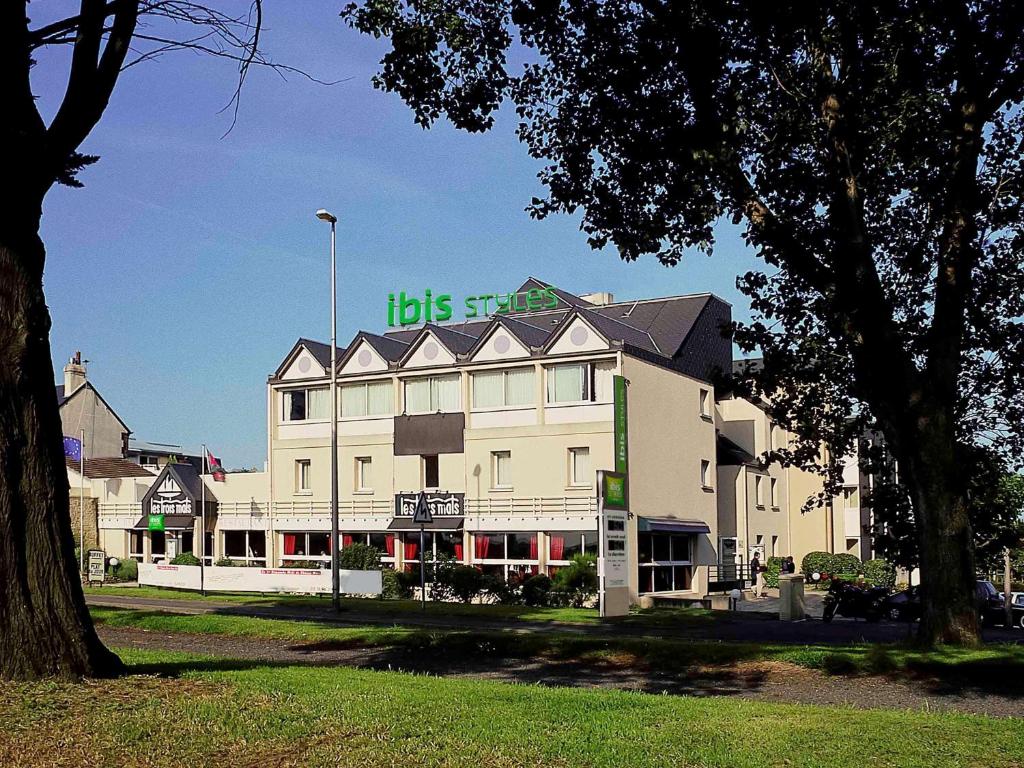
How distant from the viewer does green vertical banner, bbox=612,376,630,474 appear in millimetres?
39656

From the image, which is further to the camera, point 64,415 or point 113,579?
point 64,415

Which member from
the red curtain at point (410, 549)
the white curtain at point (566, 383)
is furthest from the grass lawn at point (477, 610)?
the white curtain at point (566, 383)

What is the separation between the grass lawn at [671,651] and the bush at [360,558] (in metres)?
21.9

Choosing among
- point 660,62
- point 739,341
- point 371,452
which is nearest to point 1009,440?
point 739,341

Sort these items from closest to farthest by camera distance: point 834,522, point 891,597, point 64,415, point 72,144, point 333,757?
1. point 333,757
2. point 72,144
3. point 891,597
4. point 834,522
5. point 64,415

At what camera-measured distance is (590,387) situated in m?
41.9

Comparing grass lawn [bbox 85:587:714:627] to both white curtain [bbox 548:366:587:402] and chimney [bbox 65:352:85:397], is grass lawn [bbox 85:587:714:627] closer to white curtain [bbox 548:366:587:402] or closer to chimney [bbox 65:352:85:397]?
white curtain [bbox 548:366:587:402]

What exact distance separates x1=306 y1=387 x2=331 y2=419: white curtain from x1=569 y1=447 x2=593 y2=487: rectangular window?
12.7m

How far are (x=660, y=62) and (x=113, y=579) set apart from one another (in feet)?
131

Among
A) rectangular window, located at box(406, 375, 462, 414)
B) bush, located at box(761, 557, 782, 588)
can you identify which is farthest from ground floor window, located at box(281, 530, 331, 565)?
bush, located at box(761, 557, 782, 588)

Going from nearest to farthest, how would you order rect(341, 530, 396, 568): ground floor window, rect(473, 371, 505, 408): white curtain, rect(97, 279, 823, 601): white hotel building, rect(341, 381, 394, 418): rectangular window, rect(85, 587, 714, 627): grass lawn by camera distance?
rect(85, 587, 714, 627): grass lawn → rect(97, 279, 823, 601): white hotel building → rect(473, 371, 505, 408): white curtain → rect(341, 530, 396, 568): ground floor window → rect(341, 381, 394, 418): rectangular window

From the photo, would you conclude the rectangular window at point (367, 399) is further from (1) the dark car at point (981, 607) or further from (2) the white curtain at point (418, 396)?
(1) the dark car at point (981, 607)

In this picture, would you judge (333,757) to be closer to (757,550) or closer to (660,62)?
(660,62)

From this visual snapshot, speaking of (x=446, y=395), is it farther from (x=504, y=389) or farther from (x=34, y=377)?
(x=34, y=377)
